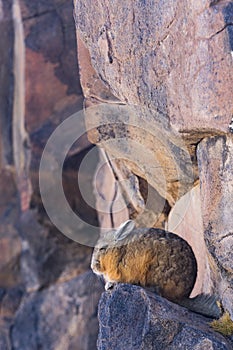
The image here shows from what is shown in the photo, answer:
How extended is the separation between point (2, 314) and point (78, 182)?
3.28 ft

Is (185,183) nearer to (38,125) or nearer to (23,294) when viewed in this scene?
(38,125)

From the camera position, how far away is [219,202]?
5.49ft

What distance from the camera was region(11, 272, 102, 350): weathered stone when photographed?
11.8 feet

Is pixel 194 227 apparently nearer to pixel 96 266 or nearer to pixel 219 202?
pixel 96 266

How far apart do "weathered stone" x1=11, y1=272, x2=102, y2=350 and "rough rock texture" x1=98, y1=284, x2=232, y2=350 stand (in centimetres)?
165

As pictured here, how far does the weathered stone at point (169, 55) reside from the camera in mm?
1542

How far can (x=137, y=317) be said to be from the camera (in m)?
1.75

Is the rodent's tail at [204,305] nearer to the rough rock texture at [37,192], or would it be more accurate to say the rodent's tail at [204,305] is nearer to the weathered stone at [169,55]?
the weathered stone at [169,55]

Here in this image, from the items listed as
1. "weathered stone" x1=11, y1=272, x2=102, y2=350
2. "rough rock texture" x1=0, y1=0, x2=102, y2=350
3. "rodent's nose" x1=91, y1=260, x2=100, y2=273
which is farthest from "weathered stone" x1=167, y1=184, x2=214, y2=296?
"rough rock texture" x1=0, y1=0, x2=102, y2=350

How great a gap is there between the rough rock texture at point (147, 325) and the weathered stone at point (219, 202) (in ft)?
0.37

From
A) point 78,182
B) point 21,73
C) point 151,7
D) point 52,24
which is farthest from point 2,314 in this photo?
point 151,7

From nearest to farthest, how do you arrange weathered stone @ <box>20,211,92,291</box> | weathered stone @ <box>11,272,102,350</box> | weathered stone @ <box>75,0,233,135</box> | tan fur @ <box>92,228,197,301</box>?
weathered stone @ <box>75,0,233,135</box> → tan fur @ <box>92,228,197,301</box> → weathered stone @ <box>11,272,102,350</box> → weathered stone @ <box>20,211,92,291</box>

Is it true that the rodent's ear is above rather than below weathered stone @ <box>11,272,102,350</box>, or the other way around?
above

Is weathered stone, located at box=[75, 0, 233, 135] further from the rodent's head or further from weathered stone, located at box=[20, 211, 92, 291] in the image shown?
weathered stone, located at box=[20, 211, 92, 291]
